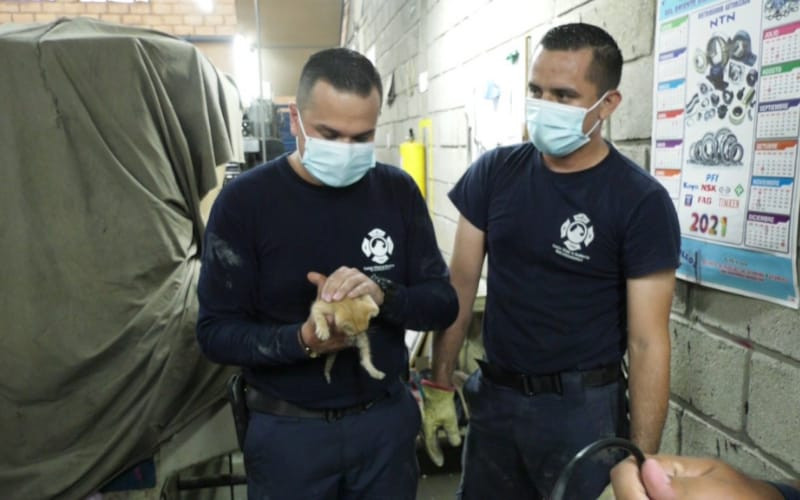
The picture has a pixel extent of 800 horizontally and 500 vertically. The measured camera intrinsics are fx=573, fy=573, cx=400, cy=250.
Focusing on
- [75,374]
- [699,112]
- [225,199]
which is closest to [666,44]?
[699,112]

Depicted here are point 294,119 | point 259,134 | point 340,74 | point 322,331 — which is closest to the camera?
point 322,331

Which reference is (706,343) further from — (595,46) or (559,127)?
(595,46)

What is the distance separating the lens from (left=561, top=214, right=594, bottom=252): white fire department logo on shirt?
1429mm

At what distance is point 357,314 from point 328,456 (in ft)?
1.29

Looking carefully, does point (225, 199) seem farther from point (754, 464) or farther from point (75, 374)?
Answer: point (754, 464)

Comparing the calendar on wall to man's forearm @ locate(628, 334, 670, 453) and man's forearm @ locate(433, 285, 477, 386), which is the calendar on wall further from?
man's forearm @ locate(433, 285, 477, 386)

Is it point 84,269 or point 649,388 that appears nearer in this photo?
point 649,388

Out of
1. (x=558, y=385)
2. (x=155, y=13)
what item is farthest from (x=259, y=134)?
(x=558, y=385)

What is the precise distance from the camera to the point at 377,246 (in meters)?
1.39

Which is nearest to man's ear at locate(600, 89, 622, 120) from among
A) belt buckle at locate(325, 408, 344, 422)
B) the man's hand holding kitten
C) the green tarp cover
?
the man's hand holding kitten

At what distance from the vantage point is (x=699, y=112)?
1514 millimetres

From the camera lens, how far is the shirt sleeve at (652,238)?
135cm

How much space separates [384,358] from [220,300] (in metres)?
0.41

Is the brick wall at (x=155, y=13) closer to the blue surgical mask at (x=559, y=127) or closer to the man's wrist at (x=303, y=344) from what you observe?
the blue surgical mask at (x=559, y=127)
